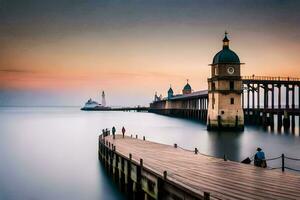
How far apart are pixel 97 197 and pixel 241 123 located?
153ft

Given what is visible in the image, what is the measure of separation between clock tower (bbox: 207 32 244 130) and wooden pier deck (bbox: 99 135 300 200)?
4436 centimetres

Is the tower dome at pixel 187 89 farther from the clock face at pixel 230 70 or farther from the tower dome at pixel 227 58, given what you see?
the clock face at pixel 230 70

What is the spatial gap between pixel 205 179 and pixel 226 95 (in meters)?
53.3

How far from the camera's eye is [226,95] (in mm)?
68250

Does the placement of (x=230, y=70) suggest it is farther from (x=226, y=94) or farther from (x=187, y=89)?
(x=187, y=89)

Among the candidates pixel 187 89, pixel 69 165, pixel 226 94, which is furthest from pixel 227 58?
pixel 187 89

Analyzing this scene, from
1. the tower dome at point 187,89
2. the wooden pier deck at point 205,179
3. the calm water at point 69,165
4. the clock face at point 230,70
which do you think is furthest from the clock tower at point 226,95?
the tower dome at point 187,89

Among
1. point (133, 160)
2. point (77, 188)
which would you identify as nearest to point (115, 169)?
point (77, 188)

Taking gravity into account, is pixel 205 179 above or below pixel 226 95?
below

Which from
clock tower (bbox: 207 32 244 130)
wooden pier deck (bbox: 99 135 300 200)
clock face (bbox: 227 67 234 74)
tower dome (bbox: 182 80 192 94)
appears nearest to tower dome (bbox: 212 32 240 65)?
clock tower (bbox: 207 32 244 130)

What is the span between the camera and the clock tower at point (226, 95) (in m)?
67.6

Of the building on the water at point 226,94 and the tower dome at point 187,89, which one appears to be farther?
the tower dome at point 187,89

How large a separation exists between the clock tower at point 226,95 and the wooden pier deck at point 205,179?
4436cm

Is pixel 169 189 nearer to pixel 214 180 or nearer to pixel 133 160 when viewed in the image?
pixel 214 180
